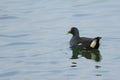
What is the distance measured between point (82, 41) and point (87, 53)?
29.6 inches

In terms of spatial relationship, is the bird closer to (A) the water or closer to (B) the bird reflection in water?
(B) the bird reflection in water

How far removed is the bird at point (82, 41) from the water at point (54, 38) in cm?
25

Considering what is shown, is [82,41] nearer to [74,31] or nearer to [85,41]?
[85,41]

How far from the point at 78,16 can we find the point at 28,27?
105 inches

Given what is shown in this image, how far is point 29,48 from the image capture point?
74.1ft

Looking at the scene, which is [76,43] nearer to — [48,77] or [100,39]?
[100,39]

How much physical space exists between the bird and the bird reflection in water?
14 cm

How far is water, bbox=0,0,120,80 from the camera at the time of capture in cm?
1912

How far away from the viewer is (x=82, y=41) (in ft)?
76.0

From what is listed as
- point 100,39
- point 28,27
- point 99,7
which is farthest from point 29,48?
point 99,7

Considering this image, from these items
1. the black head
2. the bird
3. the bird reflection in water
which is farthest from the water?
the black head

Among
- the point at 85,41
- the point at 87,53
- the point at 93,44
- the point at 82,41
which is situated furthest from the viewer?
the point at 82,41

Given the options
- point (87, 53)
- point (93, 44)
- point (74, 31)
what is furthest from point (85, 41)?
point (74, 31)

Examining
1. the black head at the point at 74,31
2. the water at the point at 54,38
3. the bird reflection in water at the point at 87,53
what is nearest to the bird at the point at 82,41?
the black head at the point at 74,31
